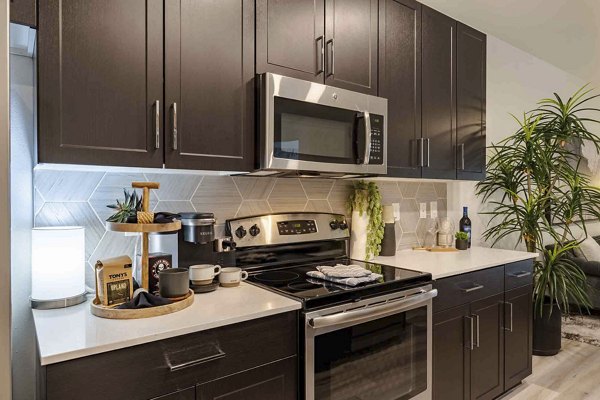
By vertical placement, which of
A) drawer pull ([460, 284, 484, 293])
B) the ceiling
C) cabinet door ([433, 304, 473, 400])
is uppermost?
the ceiling

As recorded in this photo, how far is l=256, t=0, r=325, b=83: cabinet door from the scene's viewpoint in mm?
1668

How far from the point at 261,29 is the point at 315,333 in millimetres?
1247

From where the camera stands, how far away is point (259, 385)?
4.33 feet

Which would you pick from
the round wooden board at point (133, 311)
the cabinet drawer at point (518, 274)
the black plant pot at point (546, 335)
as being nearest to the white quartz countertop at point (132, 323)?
the round wooden board at point (133, 311)

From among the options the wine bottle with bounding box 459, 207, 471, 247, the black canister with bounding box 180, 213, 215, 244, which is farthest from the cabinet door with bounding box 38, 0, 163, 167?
the wine bottle with bounding box 459, 207, 471, 247

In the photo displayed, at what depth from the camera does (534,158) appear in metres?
3.03

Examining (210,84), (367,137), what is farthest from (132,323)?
(367,137)

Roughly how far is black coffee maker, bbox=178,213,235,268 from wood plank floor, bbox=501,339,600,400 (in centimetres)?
206

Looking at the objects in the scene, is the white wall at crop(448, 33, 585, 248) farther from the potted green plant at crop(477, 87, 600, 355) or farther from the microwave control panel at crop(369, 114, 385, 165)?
the microwave control panel at crop(369, 114, 385, 165)

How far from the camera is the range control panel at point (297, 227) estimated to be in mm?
2051

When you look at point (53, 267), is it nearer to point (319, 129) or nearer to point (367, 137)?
point (319, 129)

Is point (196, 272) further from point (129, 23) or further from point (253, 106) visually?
point (129, 23)

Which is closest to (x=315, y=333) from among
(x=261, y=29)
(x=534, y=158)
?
(x=261, y=29)

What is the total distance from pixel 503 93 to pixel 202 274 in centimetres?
328
